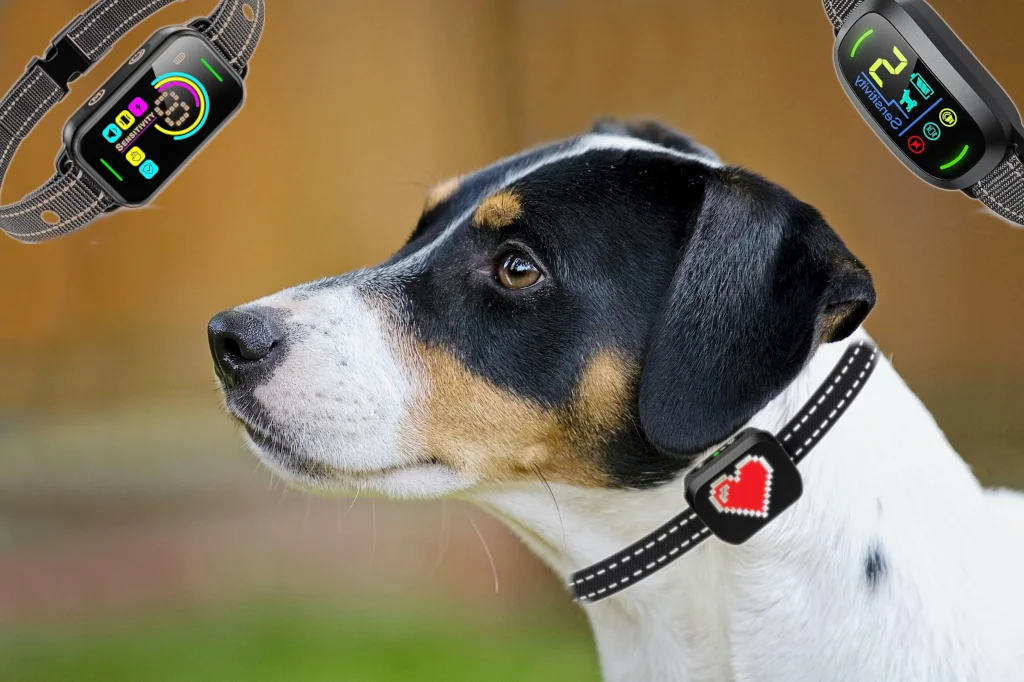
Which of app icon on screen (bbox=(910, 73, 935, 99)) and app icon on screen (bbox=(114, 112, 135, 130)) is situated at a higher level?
app icon on screen (bbox=(114, 112, 135, 130))

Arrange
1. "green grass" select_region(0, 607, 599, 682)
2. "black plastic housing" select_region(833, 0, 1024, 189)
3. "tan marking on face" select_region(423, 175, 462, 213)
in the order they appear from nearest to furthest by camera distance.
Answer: "black plastic housing" select_region(833, 0, 1024, 189)
"tan marking on face" select_region(423, 175, 462, 213)
"green grass" select_region(0, 607, 599, 682)

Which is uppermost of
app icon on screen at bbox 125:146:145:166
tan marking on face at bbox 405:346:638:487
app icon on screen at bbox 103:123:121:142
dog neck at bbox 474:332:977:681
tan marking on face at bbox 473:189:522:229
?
app icon on screen at bbox 103:123:121:142

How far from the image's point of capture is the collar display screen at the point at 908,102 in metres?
1.12

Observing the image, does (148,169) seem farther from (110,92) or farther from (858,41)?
(858,41)

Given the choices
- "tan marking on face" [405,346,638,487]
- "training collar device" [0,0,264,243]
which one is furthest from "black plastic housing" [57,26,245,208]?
"tan marking on face" [405,346,638,487]

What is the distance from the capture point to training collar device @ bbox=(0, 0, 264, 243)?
1.27 m

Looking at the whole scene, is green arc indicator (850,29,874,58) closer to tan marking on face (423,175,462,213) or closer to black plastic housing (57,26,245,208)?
tan marking on face (423,175,462,213)

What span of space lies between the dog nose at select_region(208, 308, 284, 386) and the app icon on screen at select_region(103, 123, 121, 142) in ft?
1.04

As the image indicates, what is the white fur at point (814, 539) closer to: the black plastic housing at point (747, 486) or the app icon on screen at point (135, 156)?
the black plastic housing at point (747, 486)

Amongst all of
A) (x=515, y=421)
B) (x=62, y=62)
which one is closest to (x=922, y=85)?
(x=515, y=421)

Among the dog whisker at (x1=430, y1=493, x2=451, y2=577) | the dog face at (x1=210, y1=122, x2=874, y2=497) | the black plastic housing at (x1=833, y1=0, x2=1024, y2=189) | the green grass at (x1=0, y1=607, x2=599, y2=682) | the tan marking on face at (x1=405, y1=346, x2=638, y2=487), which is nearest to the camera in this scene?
the black plastic housing at (x1=833, y1=0, x2=1024, y2=189)

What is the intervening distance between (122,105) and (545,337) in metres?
0.72

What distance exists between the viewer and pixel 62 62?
1279 mm

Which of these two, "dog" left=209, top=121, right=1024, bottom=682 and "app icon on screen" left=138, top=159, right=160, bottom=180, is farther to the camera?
"app icon on screen" left=138, top=159, right=160, bottom=180
